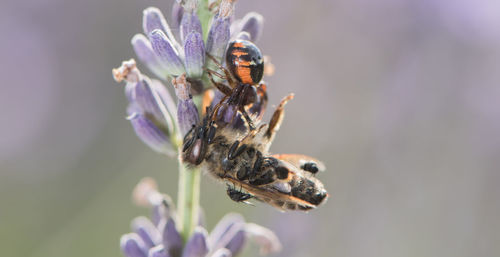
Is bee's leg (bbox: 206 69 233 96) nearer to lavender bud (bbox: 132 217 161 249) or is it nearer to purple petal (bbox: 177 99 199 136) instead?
purple petal (bbox: 177 99 199 136)

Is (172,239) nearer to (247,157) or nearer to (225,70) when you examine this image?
(247,157)

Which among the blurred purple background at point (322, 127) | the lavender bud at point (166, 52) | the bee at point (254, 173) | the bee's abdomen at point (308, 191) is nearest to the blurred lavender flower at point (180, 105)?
the lavender bud at point (166, 52)

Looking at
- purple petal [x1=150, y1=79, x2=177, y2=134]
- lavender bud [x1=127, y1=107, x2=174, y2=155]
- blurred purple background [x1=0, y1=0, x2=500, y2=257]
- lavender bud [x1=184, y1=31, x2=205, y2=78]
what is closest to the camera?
lavender bud [x1=184, y1=31, x2=205, y2=78]

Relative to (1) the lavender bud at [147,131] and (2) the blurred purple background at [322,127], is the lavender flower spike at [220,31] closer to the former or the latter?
(1) the lavender bud at [147,131]

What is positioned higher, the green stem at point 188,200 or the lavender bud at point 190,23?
the lavender bud at point 190,23

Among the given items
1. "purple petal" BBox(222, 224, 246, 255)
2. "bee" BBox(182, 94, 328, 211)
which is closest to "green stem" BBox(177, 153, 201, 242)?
"bee" BBox(182, 94, 328, 211)

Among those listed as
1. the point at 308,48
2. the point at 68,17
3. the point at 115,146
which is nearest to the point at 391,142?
the point at 308,48

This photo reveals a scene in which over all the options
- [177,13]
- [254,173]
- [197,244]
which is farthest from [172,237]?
[177,13]
